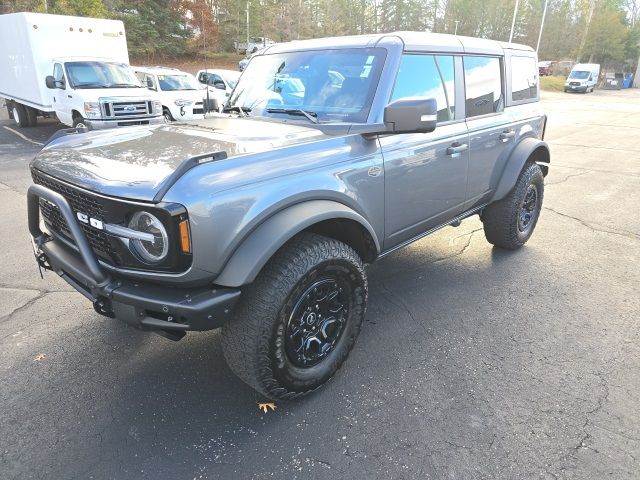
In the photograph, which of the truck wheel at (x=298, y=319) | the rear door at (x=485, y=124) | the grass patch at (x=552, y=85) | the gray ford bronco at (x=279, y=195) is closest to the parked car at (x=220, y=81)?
the gray ford bronco at (x=279, y=195)

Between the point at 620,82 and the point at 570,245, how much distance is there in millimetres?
55534

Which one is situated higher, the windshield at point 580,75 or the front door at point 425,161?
the front door at point 425,161

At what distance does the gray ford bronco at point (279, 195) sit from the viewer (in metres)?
2.15

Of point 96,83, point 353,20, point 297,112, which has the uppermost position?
point 353,20

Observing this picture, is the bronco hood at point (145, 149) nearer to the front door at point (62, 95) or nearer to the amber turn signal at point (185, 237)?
the amber turn signal at point (185, 237)

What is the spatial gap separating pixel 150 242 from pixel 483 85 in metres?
3.19

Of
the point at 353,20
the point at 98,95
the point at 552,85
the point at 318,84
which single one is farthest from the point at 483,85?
the point at 353,20

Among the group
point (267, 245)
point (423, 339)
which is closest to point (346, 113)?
point (267, 245)

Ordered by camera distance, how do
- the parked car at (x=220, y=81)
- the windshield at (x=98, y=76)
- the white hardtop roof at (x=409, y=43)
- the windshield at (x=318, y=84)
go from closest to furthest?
the windshield at (x=318, y=84) < the white hardtop roof at (x=409, y=43) < the windshield at (x=98, y=76) < the parked car at (x=220, y=81)

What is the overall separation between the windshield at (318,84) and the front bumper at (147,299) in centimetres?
153

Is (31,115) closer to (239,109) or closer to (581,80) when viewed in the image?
(239,109)

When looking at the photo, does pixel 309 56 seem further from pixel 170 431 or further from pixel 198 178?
pixel 170 431

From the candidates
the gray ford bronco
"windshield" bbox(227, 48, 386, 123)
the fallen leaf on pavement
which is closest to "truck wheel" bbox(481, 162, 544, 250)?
the gray ford bronco

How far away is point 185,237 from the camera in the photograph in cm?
208
